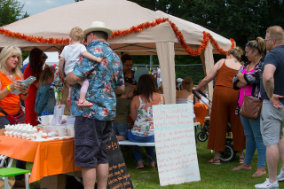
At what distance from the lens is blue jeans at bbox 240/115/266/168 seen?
5.42 metres

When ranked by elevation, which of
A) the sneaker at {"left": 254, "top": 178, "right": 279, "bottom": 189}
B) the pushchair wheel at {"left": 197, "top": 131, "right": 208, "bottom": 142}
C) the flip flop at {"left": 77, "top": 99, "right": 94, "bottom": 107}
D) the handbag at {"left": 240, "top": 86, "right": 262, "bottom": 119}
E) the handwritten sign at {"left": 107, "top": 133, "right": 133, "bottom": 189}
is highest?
the flip flop at {"left": 77, "top": 99, "right": 94, "bottom": 107}

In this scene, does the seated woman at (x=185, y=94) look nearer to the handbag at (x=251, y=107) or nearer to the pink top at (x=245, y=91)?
the pink top at (x=245, y=91)

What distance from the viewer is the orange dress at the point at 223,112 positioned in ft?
20.4

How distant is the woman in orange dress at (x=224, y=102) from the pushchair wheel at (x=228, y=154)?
0.74ft

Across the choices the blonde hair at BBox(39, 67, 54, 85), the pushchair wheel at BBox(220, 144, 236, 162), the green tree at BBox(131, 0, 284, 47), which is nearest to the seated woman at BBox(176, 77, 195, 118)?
the pushchair wheel at BBox(220, 144, 236, 162)

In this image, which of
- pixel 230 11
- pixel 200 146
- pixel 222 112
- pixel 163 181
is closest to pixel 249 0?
pixel 230 11

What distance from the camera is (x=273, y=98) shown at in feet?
14.5

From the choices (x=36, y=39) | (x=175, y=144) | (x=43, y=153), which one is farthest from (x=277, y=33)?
(x=36, y=39)

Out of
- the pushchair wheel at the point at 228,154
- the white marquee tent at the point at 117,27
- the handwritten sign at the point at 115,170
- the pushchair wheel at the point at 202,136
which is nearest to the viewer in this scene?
the handwritten sign at the point at 115,170

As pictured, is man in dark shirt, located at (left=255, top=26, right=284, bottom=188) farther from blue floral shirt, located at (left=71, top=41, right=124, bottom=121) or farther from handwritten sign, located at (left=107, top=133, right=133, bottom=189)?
blue floral shirt, located at (left=71, top=41, right=124, bottom=121)

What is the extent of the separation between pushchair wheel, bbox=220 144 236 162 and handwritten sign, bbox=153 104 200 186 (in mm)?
1561

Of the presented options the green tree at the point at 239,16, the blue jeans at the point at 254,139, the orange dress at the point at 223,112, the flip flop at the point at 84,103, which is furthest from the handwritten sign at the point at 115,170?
the green tree at the point at 239,16

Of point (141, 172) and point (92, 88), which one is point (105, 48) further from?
point (141, 172)

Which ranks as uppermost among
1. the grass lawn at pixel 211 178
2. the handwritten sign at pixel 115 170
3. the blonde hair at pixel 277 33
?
the blonde hair at pixel 277 33
